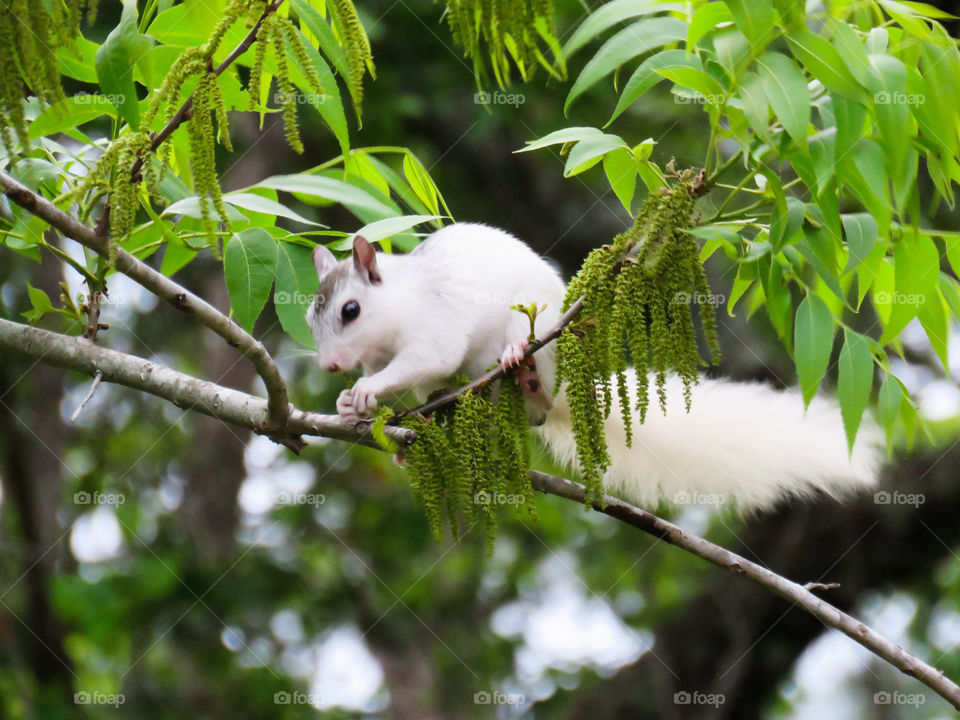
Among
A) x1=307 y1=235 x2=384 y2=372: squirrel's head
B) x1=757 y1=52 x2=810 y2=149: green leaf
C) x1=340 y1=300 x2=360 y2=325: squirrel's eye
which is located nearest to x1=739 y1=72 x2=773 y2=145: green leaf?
x1=757 y1=52 x2=810 y2=149: green leaf

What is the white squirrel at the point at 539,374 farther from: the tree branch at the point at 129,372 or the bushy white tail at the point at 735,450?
the tree branch at the point at 129,372

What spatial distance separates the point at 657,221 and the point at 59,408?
555 centimetres

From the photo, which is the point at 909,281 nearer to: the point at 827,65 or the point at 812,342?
the point at 812,342

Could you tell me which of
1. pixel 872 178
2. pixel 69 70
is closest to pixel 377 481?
pixel 69 70

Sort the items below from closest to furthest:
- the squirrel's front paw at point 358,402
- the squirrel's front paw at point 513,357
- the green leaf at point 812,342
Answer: the green leaf at point 812,342, the squirrel's front paw at point 513,357, the squirrel's front paw at point 358,402

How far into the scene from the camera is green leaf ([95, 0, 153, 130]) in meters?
1.73

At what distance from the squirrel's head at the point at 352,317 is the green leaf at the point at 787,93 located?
4.95ft

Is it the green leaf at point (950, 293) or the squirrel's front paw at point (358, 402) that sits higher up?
the green leaf at point (950, 293)

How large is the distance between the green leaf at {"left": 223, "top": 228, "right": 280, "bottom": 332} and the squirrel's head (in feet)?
2.27

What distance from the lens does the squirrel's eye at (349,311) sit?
2975 millimetres

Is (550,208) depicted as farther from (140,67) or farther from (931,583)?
(140,67)

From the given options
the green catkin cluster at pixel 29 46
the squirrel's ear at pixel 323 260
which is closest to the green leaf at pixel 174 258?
the squirrel's ear at pixel 323 260

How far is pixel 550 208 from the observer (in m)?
6.48

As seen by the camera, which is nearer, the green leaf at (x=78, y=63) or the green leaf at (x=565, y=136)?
the green leaf at (x=565, y=136)
